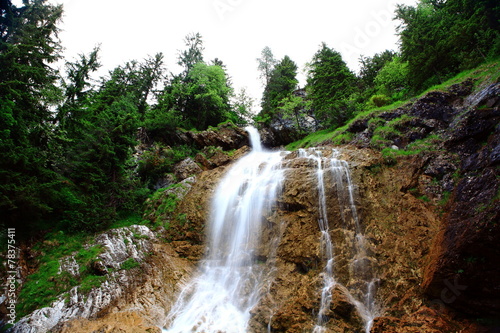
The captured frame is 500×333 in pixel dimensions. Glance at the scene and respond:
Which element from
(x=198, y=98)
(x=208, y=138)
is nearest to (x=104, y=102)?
(x=208, y=138)

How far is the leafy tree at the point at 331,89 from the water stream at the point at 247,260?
721cm

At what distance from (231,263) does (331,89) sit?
1662cm

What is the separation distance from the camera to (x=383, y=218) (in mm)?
8375

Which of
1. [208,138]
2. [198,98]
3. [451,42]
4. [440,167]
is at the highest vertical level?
[198,98]

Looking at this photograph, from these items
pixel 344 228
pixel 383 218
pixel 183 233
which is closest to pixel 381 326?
pixel 344 228

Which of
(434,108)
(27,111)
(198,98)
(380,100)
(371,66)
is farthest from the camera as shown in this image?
(371,66)

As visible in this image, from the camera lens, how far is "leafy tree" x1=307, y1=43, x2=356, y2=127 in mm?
18797

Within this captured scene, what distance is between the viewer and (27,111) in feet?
30.5

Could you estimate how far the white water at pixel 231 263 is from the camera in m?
7.43

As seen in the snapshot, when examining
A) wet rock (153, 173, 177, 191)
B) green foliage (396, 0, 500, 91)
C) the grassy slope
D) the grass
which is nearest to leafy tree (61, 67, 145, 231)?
the grass

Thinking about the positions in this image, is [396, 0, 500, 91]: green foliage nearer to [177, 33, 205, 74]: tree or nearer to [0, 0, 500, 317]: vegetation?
[0, 0, 500, 317]: vegetation

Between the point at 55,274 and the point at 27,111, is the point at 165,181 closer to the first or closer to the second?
the point at 27,111

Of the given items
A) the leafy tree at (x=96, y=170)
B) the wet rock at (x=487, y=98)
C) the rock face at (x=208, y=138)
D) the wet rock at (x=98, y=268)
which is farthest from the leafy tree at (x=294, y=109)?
the wet rock at (x=98, y=268)

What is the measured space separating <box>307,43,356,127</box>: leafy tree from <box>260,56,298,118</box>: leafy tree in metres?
4.86
